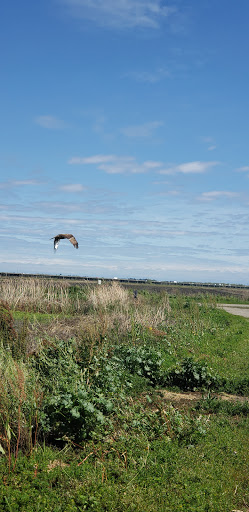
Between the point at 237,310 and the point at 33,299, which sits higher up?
the point at 33,299

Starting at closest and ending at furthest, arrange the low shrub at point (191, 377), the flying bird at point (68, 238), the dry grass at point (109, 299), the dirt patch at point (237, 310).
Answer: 1. the low shrub at point (191, 377)
2. the flying bird at point (68, 238)
3. the dry grass at point (109, 299)
4. the dirt patch at point (237, 310)

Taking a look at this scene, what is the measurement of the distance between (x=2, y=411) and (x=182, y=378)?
4584 millimetres

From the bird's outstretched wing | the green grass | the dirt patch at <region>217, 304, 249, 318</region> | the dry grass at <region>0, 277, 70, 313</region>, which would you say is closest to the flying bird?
the bird's outstretched wing

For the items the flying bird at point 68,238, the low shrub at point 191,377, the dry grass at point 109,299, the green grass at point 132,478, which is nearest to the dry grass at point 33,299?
the dry grass at point 109,299

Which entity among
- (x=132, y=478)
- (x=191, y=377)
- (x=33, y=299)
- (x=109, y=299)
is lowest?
(x=132, y=478)

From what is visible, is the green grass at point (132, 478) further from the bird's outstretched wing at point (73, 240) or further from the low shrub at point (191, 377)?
the bird's outstretched wing at point (73, 240)

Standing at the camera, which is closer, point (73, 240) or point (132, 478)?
point (132, 478)

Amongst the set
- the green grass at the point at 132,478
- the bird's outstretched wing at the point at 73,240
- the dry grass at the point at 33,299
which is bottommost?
the green grass at the point at 132,478

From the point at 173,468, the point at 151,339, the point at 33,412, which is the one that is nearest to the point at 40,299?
the point at 151,339

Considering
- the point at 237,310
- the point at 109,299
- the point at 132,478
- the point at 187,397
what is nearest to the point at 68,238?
the point at 109,299

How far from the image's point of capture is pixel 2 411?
612 cm

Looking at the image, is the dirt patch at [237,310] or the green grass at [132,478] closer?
the green grass at [132,478]

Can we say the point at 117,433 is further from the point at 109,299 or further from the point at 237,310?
the point at 237,310

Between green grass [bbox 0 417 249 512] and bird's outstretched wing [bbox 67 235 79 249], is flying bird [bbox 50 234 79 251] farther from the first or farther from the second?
green grass [bbox 0 417 249 512]
